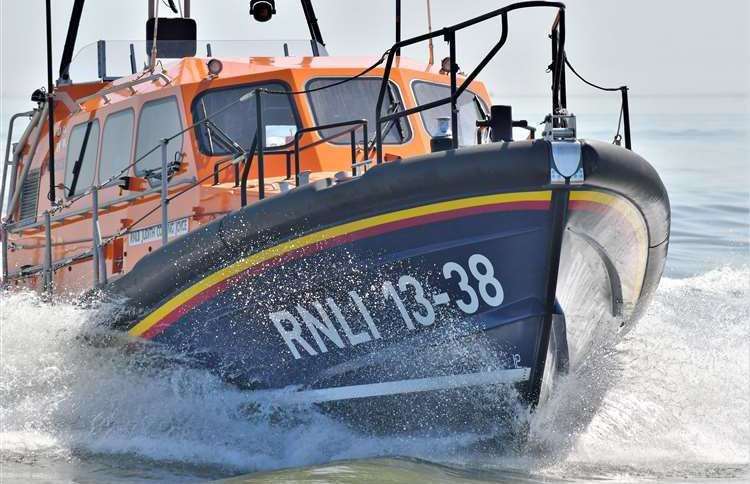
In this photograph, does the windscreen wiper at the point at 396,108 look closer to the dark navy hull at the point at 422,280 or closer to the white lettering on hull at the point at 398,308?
the dark navy hull at the point at 422,280

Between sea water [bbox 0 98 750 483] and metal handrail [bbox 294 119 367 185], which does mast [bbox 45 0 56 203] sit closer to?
sea water [bbox 0 98 750 483]

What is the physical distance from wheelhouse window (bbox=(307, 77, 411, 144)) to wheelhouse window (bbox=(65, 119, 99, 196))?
67.5 inches

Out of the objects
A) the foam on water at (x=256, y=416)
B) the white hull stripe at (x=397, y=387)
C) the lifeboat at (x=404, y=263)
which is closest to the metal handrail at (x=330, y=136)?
the lifeboat at (x=404, y=263)

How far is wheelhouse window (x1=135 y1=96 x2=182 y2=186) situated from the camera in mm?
7578

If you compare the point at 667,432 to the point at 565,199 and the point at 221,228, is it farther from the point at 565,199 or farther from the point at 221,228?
the point at 221,228

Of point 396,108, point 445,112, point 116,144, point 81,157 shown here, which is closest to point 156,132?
point 116,144

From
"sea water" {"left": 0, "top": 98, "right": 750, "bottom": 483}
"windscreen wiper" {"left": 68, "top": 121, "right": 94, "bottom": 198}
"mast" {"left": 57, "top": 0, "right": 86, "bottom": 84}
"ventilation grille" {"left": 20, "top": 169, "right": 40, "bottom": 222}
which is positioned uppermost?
"mast" {"left": 57, "top": 0, "right": 86, "bottom": 84}

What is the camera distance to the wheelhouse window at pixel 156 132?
7578 millimetres

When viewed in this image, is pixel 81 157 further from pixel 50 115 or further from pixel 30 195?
pixel 30 195

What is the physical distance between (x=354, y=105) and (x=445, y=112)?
634mm

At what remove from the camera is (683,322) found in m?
9.30

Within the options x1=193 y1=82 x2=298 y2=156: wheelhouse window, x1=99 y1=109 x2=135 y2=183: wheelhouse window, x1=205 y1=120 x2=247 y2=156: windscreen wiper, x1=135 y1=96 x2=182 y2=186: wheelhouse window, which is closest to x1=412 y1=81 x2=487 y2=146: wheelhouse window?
x1=193 y1=82 x2=298 y2=156: wheelhouse window

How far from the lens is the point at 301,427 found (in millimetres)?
6297

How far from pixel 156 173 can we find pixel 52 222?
52.8 inches
